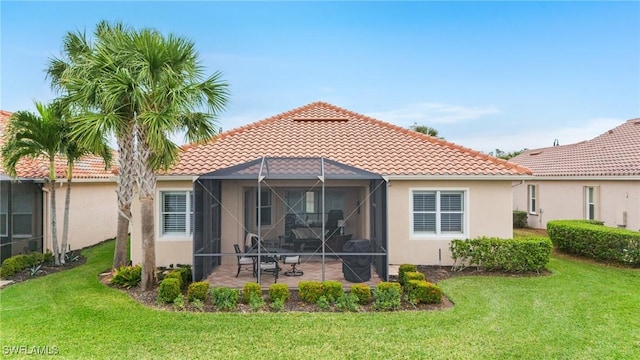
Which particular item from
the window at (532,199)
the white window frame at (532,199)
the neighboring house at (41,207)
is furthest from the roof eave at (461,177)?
the window at (532,199)

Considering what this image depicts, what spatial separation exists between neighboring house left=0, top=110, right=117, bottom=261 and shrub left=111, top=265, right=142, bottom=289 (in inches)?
157

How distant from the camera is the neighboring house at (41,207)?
41.8 ft

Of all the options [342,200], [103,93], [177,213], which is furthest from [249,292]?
[342,200]

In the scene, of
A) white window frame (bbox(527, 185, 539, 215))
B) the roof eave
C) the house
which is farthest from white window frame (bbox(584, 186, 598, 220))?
the roof eave

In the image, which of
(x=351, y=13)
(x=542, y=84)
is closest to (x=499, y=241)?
(x=351, y=13)

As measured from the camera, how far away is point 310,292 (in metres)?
8.73

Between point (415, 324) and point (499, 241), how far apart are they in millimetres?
→ 5582

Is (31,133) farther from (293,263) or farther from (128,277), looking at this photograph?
(293,263)

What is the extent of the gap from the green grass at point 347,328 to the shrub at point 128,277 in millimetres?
441

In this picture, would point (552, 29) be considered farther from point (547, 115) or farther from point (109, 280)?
point (109, 280)

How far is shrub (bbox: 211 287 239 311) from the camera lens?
8288mm

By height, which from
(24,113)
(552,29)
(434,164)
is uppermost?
(552,29)

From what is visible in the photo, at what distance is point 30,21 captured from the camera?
1459 centimetres

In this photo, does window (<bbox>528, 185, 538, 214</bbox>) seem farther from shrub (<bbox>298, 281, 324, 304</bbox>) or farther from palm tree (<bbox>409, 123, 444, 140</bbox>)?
palm tree (<bbox>409, 123, 444, 140</bbox>)
